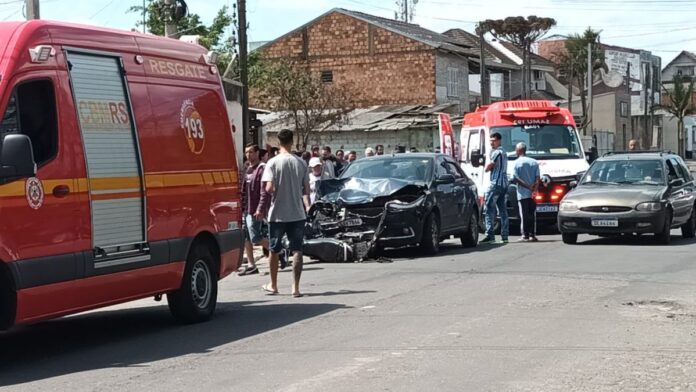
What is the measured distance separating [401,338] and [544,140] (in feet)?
50.4

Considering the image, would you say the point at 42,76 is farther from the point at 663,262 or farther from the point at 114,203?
the point at 663,262

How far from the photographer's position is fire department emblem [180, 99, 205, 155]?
10.9 metres

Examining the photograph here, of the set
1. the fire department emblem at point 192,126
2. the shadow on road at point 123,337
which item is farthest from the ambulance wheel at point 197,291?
the fire department emblem at point 192,126

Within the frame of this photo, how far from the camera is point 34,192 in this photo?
8.50 m

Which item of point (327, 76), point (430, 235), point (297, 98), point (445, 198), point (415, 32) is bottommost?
point (430, 235)

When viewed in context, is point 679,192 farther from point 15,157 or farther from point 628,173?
point 15,157

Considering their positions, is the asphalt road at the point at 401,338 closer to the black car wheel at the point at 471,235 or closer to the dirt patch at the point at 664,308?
the dirt patch at the point at 664,308

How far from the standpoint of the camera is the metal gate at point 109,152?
366 inches

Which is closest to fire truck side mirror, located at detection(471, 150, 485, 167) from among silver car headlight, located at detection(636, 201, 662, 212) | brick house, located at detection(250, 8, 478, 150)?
silver car headlight, located at detection(636, 201, 662, 212)

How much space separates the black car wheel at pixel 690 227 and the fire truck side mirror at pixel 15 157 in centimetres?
1556

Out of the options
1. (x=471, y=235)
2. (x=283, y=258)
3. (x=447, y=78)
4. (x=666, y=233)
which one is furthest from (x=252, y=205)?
(x=447, y=78)

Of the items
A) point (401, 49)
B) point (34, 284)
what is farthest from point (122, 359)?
point (401, 49)

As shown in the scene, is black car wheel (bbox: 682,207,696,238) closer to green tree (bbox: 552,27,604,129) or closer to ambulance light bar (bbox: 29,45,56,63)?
ambulance light bar (bbox: 29,45,56,63)

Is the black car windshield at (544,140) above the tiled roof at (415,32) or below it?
below
